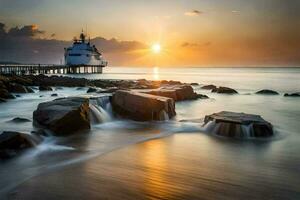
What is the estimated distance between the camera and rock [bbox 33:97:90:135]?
1193cm

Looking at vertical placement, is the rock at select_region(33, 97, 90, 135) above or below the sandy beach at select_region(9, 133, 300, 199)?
above

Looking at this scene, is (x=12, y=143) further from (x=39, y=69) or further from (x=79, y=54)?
(x=79, y=54)

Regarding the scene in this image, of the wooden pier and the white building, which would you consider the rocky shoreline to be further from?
the white building

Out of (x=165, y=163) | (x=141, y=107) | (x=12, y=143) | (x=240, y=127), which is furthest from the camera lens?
(x=141, y=107)

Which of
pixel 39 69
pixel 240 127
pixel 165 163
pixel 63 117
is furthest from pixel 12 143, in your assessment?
pixel 39 69

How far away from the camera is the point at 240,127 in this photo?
12.4 m

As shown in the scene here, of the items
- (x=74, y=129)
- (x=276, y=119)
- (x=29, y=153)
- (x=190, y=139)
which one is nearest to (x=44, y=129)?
(x=74, y=129)

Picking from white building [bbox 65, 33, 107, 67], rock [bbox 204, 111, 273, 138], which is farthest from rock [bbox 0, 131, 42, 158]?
white building [bbox 65, 33, 107, 67]

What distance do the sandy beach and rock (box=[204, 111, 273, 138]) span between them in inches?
62.0

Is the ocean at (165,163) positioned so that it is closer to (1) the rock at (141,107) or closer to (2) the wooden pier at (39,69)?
(1) the rock at (141,107)

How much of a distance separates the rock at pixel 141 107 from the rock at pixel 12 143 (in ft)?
22.1

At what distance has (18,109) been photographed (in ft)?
65.0

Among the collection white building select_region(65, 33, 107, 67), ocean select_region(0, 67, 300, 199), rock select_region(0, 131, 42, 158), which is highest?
white building select_region(65, 33, 107, 67)

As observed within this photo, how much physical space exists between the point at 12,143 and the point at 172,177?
16.6 feet
